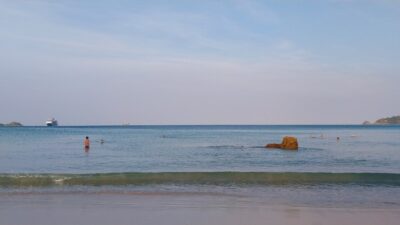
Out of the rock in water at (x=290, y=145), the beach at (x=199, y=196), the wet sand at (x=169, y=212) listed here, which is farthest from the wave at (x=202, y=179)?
the rock in water at (x=290, y=145)

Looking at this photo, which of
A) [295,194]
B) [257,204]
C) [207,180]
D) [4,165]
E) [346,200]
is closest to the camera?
[257,204]

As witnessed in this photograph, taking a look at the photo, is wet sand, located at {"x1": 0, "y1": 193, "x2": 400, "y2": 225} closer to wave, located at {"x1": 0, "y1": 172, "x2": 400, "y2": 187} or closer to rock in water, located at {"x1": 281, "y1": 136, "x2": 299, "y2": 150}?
wave, located at {"x1": 0, "y1": 172, "x2": 400, "y2": 187}

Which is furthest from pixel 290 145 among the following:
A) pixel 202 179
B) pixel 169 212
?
pixel 169 212

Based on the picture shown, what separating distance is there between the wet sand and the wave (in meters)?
4.15

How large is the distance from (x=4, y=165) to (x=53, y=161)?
329 cm

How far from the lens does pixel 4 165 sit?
28.6m

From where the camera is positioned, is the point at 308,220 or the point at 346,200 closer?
the point at 308,220

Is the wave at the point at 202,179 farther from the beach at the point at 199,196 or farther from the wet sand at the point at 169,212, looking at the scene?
the wet sand at the point at 169,212

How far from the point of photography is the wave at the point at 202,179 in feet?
68.4

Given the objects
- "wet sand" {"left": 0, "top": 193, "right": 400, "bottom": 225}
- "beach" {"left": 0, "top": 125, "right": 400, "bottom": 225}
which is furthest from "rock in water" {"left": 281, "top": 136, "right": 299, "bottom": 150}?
"wet sand" {"left": 0, "top": 193, "right": 400, "bottom": 225}

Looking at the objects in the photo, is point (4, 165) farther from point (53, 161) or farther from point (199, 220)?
point (199, 220)

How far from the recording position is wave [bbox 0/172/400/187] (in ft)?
68.4

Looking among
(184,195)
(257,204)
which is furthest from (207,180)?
(257,204)

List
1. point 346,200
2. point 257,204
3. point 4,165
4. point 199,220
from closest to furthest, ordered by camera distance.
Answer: point 199,220 < point 257,204 < point 346,200 < point 4,165
